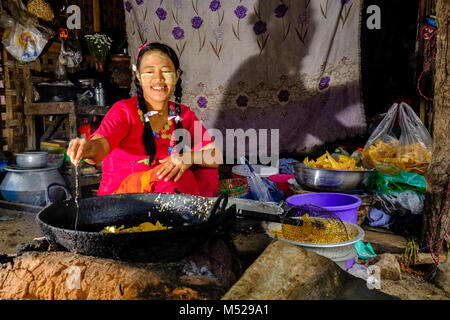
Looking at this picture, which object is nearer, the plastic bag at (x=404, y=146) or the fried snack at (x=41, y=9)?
the plastic bag at (x=404, y=146)

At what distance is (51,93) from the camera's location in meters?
4.61

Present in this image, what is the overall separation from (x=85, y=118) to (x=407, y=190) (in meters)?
4.39

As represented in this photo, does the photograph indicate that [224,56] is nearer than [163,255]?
No

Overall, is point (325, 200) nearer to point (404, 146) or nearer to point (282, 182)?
point (282, 182)

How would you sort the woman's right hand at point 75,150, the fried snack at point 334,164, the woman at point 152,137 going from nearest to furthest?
the woman's right hand at point 75,150 < the woman at point 152,137 < the fried snack at point 334,164

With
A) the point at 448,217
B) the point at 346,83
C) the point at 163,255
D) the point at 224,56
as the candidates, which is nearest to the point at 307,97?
the point at 346,83

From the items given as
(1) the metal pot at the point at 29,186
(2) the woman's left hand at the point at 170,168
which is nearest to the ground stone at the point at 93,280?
(2) the woman's left hand at the point at 170,168

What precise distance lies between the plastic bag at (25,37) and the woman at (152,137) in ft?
10.0

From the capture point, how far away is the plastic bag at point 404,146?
3332 millimetres

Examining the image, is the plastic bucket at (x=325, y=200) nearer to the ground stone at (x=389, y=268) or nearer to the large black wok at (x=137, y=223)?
the ground stone at (x=389, y=268)

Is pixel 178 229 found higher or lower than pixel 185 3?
lower

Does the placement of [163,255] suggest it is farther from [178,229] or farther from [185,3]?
[185,3]

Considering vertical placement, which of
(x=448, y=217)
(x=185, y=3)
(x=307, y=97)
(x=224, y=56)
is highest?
(x=185, y=3)
